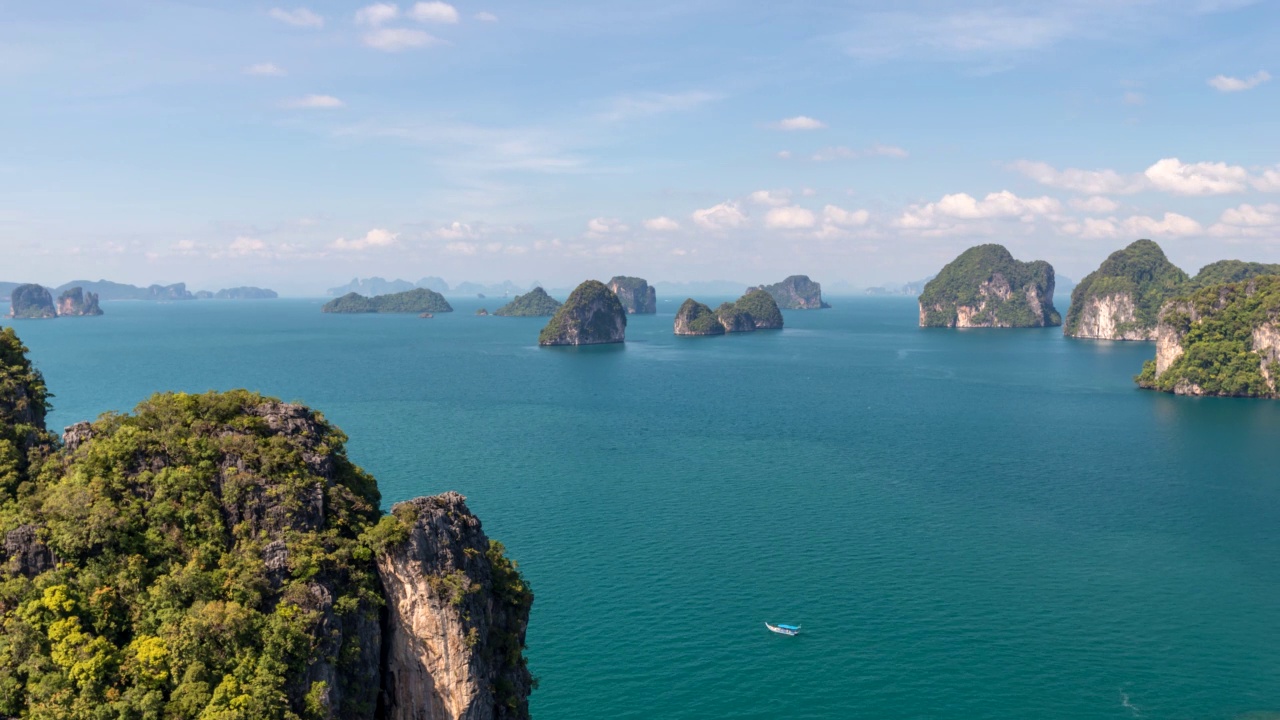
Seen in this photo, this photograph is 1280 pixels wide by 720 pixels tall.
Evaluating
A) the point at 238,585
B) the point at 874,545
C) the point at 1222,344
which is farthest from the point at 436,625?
the point at 1222,344

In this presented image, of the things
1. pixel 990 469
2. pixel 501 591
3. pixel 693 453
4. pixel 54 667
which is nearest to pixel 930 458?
pixel 990 469

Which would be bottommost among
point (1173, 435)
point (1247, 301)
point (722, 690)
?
point (722, 690)

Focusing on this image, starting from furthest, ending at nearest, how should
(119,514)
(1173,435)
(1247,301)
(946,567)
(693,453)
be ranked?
(1247,301) < (1173,435) < (693,453) < (946,567) < (119,514)

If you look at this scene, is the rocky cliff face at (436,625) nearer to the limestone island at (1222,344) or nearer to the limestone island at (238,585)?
the limestone island at (238,585)

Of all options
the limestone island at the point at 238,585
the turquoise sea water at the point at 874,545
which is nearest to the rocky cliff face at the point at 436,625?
the limestone island at the point at 238,585

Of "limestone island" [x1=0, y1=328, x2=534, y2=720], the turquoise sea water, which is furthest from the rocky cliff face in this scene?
the turquoise sea water

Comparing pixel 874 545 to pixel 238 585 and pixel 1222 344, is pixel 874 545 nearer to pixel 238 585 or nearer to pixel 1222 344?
pixel 238 585

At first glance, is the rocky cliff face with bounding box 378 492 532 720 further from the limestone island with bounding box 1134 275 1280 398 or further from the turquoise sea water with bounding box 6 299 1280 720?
the limestone island with bounding box 1134 275 1280 398

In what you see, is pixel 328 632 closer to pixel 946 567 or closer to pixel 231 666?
pixel 231 666
